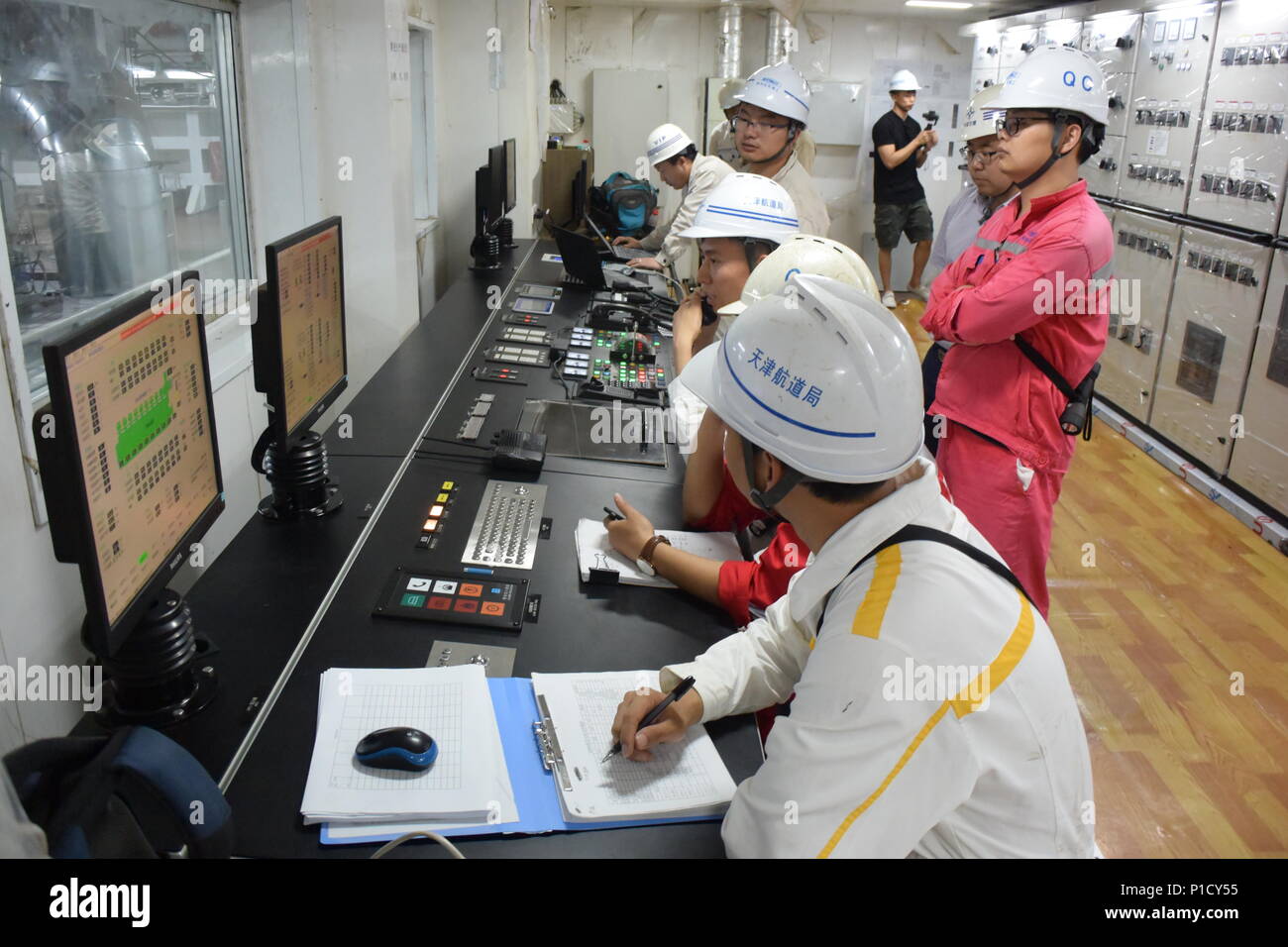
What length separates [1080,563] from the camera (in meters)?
3.45

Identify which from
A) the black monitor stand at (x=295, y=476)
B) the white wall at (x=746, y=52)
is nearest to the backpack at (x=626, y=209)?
the white wall at (x=746, y=52)

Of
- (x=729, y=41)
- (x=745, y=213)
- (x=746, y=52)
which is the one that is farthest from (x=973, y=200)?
(x=746, y=52)

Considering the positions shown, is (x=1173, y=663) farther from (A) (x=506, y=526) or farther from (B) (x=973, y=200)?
(A) (x=506, y=526)

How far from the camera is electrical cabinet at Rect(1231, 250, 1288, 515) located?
3.66 meters

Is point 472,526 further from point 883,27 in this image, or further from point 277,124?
point 883,27

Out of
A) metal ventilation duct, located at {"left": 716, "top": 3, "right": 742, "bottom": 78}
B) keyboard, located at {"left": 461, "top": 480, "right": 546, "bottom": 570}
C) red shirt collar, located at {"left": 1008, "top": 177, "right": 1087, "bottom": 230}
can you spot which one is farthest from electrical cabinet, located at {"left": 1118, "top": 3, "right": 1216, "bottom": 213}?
keyboard, located at {"left": 461, "top": 480, "right": 546, "bottom": 570}

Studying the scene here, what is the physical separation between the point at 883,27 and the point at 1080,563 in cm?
584

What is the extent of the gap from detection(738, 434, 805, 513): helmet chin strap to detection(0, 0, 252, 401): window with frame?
3.41 ft

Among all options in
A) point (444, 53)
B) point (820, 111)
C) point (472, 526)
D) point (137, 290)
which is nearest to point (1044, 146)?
point (472, 526)

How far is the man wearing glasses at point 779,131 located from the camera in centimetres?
301

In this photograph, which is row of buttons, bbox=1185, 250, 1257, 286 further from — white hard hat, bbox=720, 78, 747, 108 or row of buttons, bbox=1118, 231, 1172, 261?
white hard hat, bbox=720, 78, 747, 108

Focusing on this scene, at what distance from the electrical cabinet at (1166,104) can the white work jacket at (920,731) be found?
4255mm

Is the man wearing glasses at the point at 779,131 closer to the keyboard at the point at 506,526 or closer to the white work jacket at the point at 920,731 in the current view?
the keyboard at the point at 506,526

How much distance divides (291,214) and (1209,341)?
3.85 m
